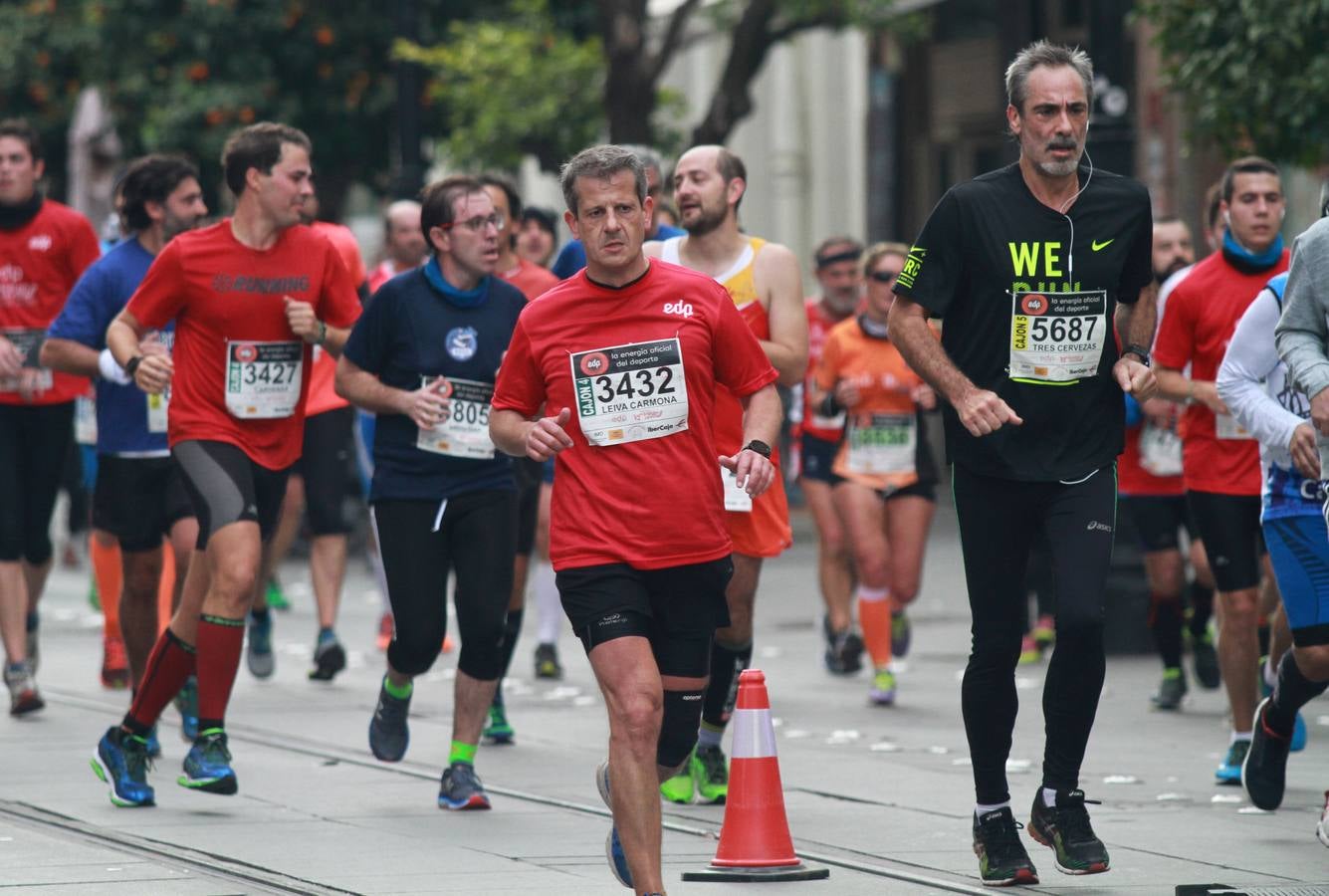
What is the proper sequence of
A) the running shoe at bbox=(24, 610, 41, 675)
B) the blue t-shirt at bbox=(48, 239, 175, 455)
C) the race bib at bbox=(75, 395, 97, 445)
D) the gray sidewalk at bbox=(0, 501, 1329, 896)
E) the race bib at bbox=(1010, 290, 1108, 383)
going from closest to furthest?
the race bib at bbox=(1010, 290, 1108, 383)
the gray sidewalk at bbox=(0, 501, 1329, 896)
the blue t-shirt at bbox=(48, 239, 175, 455)
the running shoe at bbox=(24, 610, 41, 675)
the race bib at bbox=(75, 395, 97, 445)

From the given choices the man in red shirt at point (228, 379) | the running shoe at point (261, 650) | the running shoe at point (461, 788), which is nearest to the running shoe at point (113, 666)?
the running shoe at point (261, 650)

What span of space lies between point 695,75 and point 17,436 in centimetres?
2031

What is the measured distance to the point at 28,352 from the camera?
33.8 ft

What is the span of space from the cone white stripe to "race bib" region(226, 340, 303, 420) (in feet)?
7.78

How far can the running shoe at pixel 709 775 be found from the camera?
26.2 feet

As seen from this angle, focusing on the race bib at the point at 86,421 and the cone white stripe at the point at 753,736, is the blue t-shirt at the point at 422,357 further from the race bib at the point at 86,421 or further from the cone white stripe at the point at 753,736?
the race bib at the point at 86,421

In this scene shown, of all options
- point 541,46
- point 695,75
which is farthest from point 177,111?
point 695,75

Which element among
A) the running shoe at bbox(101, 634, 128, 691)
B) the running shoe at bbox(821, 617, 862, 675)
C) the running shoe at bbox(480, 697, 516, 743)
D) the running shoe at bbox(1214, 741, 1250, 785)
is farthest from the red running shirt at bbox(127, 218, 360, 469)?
the running shoe at bbox(821, 617, 862, 675)

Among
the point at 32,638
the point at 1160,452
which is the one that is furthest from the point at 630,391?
the point at 32,638

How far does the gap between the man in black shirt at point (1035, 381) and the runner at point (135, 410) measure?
11.2ft

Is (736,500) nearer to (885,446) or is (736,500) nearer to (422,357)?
(422,357)

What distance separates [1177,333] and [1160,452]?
6.31 ft

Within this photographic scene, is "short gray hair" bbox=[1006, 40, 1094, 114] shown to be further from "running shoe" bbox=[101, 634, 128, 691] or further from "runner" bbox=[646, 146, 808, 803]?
"running shoe" bbox=[101, 634, 128, 691]

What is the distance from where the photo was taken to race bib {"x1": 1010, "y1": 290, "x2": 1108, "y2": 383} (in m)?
6.52
